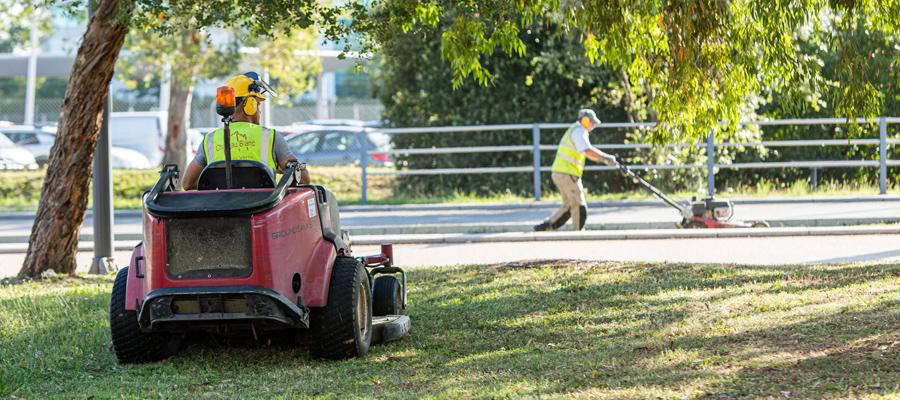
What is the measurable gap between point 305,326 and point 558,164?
9.04 metres

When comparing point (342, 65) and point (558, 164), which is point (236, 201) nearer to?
point (558, 164)

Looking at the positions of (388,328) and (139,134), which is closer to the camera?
(388,328)

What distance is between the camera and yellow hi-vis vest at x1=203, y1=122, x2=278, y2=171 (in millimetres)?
7465

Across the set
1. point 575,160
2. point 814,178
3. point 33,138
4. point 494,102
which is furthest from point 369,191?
point 33,138

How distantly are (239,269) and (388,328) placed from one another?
4.45 ft

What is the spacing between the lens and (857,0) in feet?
28.5

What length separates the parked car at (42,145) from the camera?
1268 inches

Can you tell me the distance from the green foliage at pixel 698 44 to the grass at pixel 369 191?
10973mm

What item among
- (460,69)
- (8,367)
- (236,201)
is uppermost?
(460,69)

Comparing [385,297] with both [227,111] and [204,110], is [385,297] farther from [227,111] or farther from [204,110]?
[204,110]

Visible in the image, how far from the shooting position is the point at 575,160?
52.2ft

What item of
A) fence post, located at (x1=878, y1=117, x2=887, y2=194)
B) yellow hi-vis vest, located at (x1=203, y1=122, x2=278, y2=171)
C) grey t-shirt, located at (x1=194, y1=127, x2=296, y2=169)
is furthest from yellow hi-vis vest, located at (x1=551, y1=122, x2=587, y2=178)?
yellow hi-vis vest, located at (x1=203, y1=122, x2=278, y2=171)

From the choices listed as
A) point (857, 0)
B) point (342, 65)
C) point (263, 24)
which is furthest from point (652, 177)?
point (342, 65)

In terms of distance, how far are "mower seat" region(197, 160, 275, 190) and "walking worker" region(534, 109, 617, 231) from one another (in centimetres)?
872
